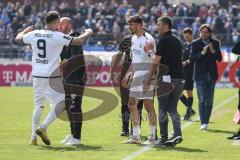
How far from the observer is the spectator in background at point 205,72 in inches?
634

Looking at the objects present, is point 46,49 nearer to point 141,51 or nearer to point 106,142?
point 141,51

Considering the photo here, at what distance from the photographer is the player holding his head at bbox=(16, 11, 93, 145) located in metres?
12.6

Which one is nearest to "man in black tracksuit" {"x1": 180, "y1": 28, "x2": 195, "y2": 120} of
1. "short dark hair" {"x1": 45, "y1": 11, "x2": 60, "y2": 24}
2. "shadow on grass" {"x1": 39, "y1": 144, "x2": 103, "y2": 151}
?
"shadow on grass" {"x1": 39, "y1": 144, "x2": 103, "y2": 151}

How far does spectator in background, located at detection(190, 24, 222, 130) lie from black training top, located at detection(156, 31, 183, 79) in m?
3.28

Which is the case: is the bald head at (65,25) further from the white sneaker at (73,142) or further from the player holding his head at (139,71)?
the white sneaker at (73,142)

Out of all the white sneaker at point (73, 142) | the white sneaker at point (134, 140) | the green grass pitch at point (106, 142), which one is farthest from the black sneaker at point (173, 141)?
the white sneaker at point (73, 142)

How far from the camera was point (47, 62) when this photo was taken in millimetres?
12633

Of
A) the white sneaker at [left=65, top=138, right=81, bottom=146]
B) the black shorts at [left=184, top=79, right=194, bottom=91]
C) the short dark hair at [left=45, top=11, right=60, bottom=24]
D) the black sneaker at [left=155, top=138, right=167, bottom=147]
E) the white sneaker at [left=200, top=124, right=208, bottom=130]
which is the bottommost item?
the white sneaker at [left=200, top=124, right=208, bottom=130]

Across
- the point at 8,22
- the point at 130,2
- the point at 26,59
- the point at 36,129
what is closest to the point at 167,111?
the point at 36,129

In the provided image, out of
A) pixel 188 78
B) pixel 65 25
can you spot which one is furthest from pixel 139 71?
pixel 188 78

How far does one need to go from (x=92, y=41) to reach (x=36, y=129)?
24.3m

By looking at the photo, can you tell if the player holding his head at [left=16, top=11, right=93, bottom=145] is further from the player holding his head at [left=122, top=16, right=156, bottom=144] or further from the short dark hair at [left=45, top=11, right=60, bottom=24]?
the player holding his head at [left=122, top=16, right=156, bottom=144]

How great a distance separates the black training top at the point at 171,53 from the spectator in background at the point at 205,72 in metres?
3.28

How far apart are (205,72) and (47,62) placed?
4.72m
